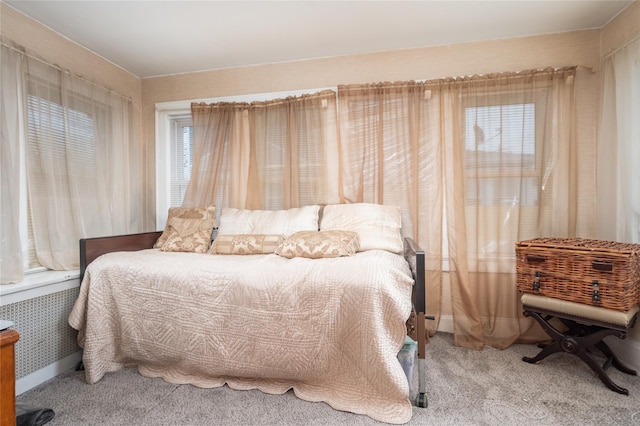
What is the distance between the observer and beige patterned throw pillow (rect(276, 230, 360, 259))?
1974 mm

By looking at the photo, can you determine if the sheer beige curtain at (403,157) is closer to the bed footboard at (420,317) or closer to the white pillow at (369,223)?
the white pillow at (369,223)

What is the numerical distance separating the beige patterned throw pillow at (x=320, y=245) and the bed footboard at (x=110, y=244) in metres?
1.23

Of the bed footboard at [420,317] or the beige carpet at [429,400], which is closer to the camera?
the beige carpet at [429,400]

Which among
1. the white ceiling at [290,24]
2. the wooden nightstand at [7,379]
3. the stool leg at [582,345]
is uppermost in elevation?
the white ceiling at [290,24]

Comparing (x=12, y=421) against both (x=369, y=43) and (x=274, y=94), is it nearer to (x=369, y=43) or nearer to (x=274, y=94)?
(x=274, y=94)

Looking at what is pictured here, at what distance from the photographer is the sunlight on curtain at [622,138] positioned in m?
1.99

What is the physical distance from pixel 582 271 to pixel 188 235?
269cm

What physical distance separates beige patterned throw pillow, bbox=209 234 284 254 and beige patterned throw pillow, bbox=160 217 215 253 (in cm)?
20

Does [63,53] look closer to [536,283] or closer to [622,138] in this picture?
[536,283]

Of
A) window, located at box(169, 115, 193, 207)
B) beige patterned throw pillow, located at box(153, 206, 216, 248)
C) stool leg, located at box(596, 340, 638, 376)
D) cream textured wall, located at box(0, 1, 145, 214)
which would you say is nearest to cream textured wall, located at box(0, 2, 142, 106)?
cream textured wall, located at box(0, 1, 145, 214)

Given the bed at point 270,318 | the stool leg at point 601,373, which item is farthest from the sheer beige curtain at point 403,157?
the stool leg at point 601,373

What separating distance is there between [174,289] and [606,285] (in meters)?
2.46

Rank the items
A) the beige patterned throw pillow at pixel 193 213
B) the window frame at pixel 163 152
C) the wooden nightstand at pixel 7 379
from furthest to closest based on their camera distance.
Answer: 1. the window frame at pixel 163 152
2. the beige patterned throw pillow at pixel 193 213
3. the wooden nightstand at pixel 7 379

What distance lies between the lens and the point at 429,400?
168cm
